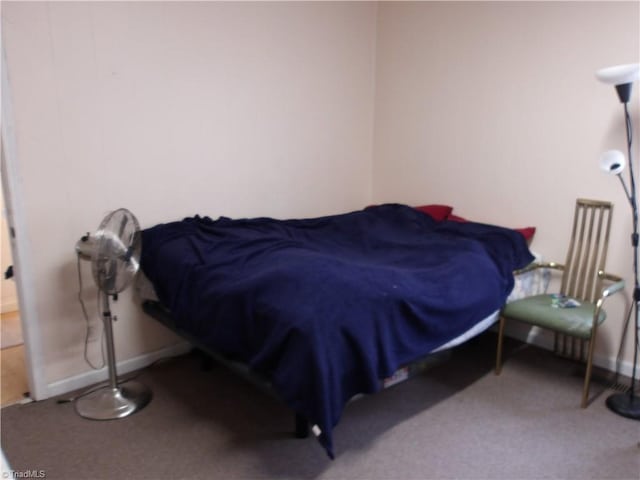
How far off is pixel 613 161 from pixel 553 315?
2.75ft

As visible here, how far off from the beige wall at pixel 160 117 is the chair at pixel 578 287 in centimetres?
170

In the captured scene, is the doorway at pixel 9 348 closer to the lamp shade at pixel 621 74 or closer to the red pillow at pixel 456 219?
the red pillow at pixel 456 219

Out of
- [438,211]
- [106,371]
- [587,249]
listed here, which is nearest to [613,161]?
[587,249]

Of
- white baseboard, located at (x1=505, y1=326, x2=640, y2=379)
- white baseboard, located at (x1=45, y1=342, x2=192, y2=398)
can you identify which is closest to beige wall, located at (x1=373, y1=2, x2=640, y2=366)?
white baseboard, located at (x1=505, y1=326, x2=640, y2=379)

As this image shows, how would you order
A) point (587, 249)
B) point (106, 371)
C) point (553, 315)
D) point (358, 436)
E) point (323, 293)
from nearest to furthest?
point (323, 293), point (358, 436), point (553, 315), point (106, 371), point (587, 249)

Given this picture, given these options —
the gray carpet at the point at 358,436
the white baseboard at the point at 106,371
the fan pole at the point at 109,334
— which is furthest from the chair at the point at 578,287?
the fan pole at the point at 109,334

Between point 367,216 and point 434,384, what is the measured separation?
128 centimetres

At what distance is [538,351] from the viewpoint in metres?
3.18

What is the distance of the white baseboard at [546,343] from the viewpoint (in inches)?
111

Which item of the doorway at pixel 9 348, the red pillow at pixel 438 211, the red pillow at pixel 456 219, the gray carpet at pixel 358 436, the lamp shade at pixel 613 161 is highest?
the lamp shade at pixel 613 161

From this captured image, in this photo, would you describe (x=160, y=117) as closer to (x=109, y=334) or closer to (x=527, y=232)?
(x=109, y=334)

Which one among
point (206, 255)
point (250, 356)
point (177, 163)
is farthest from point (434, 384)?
point (177, 163)

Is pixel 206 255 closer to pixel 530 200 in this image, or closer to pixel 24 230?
Result: pixel 24 230

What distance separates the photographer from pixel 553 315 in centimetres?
259
